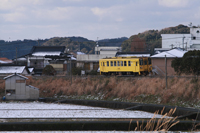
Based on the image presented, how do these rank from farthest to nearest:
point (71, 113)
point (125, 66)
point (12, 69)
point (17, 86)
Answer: point (12, 69) → point (125, 66) → point (17, 86) → point (71, 113)

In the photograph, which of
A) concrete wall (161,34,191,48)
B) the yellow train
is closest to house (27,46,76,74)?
the yellow train

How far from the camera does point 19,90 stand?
21.8 meters

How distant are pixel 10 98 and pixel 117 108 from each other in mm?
9571

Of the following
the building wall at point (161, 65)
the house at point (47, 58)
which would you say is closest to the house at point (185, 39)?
the house at point (47, 58)

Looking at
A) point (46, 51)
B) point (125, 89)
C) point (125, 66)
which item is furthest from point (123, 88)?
point (46, 51)

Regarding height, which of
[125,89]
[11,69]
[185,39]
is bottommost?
[125,89]

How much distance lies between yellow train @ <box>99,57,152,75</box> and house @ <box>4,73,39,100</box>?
921 cm

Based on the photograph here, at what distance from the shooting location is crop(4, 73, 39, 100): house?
21.8 m

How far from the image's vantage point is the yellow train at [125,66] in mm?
27553

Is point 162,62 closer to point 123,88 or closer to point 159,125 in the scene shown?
point 123,88

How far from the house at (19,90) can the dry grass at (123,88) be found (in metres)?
1.60

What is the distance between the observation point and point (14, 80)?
864 inches

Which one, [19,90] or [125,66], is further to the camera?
[125,66]

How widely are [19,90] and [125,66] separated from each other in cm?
1083
